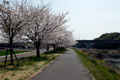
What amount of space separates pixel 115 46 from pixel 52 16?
3395 inches

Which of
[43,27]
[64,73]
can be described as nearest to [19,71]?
[64,73]

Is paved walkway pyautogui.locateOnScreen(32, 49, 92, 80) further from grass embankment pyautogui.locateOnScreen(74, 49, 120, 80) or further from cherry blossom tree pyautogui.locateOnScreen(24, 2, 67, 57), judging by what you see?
cherry blossom tree pyautogui.locateOnScreen(24, 2, 67, 57)

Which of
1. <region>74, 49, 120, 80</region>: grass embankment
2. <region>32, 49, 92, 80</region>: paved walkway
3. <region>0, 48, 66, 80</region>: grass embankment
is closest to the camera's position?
<region>0, 48, 66, 80</region>: grass embankment

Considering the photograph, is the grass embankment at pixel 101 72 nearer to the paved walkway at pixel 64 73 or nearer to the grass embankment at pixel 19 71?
the paved walkway at pixel 64 73

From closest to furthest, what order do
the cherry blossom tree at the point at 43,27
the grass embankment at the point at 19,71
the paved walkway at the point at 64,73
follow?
the grass embankment at the point at 19,71
the paved walkway at the point at 64,73
the cherry blossom tree at the point at 43,27

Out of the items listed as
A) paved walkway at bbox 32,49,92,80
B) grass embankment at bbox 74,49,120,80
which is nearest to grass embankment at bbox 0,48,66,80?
paved walkway at bbox 32,49,92,80

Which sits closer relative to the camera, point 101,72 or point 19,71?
point 19,71

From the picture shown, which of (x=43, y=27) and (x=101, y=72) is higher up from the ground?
(x=43, y=27)

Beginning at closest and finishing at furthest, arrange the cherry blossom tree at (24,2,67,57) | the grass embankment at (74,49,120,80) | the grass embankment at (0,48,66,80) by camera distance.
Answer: the grass embankment at (0,48,66,80), the grass embankment at (74,49,120,80), the cherry blossom tree at (24,2,67,57)

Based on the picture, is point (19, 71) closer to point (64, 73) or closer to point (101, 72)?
point (64, 73)

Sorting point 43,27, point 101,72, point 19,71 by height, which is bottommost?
point 101,72

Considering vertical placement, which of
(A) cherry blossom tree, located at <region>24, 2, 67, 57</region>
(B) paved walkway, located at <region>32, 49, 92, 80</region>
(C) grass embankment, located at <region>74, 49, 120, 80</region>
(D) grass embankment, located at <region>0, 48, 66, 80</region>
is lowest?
(C) grass embankment, located at <region>74, 49, 120, 80</region>

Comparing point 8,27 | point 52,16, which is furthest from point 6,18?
point 52,16

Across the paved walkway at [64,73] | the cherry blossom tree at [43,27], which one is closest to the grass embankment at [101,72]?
the paved walkway at [64,73]
